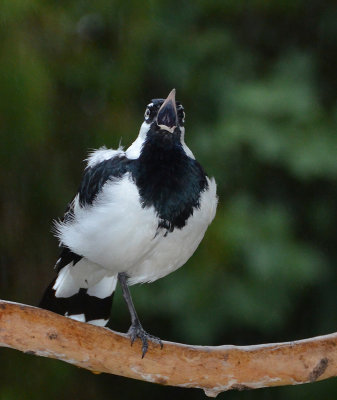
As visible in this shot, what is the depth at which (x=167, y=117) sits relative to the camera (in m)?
2.19

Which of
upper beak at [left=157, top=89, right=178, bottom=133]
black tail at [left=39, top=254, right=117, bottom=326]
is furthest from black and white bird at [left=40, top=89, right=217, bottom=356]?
black tail at [left=39, top=254, right=117, bottom=326]

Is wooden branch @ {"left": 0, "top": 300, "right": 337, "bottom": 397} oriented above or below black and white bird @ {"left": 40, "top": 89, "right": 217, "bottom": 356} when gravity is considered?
below

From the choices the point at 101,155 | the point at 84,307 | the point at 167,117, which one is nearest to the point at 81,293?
the point at 84,307

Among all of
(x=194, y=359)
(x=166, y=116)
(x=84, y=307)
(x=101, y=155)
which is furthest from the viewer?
(x=84, y=307)

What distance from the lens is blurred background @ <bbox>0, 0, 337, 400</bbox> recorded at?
3.20 meters

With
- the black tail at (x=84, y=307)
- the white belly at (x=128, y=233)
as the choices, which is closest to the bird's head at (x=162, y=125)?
the white belly at (x=128, y=233)

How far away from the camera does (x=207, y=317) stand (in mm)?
3494

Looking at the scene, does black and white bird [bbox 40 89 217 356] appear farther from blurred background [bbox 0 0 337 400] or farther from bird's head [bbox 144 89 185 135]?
blurred background [bbox 0 0 337 400]

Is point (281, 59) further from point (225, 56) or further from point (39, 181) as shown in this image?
point (39, 181)

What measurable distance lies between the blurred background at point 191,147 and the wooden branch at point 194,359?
117 cm

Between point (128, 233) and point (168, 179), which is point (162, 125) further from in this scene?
point (128, 233)

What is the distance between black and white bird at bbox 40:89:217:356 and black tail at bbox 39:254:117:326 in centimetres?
20

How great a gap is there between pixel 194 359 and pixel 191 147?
4.90 ft

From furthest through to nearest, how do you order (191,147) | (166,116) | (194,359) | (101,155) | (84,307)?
(191,147) < (84,307) < (101,155) < (166,116) < (194,359)
